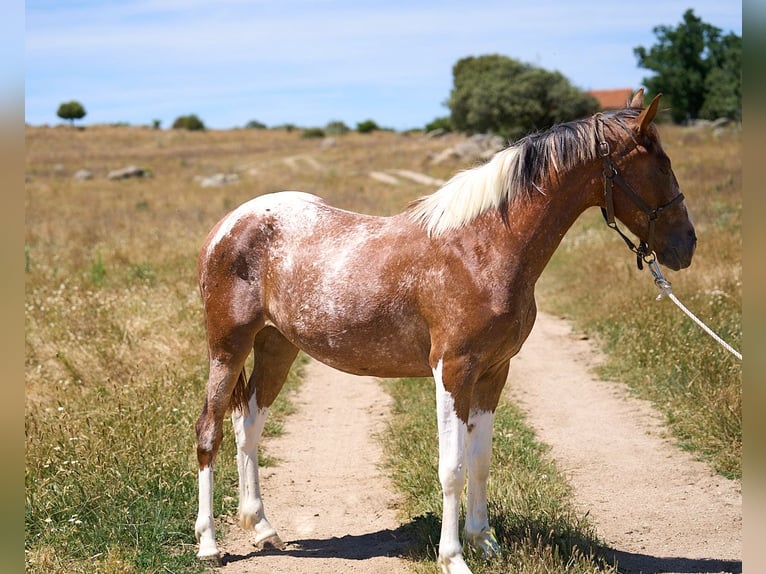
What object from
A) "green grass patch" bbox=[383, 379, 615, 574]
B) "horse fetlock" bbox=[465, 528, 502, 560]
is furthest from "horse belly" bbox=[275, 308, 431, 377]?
"green grass patch" bbox=[383, 379, 615, 574]

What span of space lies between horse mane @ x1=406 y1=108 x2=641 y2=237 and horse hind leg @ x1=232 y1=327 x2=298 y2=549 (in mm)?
1474

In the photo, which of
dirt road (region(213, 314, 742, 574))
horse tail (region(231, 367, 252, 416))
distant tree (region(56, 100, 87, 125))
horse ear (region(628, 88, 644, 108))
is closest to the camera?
horse ear (region(628, 88, 644, 108))

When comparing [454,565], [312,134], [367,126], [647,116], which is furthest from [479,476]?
[367,126]

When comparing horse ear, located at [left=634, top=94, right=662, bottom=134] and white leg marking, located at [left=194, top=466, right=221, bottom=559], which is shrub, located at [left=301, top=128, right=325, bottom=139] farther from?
horse ear, located at [left=634, top=94, right=662, bottom=134]

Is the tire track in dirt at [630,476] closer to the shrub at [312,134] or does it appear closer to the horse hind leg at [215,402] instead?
the horse hind leg at [215,402]

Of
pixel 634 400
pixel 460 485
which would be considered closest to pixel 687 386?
pixel 634 400

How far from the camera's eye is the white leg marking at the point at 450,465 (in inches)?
162

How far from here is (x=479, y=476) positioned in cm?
451

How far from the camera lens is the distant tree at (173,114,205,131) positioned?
9281 centimetres

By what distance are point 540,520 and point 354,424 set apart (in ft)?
9.11

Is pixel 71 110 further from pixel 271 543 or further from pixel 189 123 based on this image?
pixel 271 543

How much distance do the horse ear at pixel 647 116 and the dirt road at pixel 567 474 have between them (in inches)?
89.8

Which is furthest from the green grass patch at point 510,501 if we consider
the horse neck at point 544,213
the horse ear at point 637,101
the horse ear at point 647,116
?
the horse ear at point 637,101

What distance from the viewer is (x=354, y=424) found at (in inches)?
287
